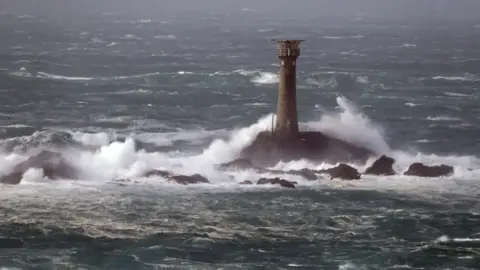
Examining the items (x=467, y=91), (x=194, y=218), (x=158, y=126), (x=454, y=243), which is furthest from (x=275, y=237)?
(x=467, y=91)

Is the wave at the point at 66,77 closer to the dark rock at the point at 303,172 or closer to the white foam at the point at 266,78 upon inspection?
the white foam at the point at 266,78

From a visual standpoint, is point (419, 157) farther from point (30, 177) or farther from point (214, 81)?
point (214, 81)

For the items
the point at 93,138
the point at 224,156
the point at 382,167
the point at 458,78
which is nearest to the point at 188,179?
the point at 224,156

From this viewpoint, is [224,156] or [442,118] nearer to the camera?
[224,156]

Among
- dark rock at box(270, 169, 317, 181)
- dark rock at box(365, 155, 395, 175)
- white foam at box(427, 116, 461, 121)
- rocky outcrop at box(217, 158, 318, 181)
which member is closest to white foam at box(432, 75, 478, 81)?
white foam at box(427, 116, 461, 121)

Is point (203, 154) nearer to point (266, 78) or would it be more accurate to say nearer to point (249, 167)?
point (249, 167)

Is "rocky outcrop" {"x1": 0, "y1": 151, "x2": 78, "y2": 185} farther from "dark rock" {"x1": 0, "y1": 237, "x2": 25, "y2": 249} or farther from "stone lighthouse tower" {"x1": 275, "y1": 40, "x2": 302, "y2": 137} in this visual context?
"stone lighthouse tower" {"x1": 275, "y1": 40, "x2": 302, "y2": 137}
